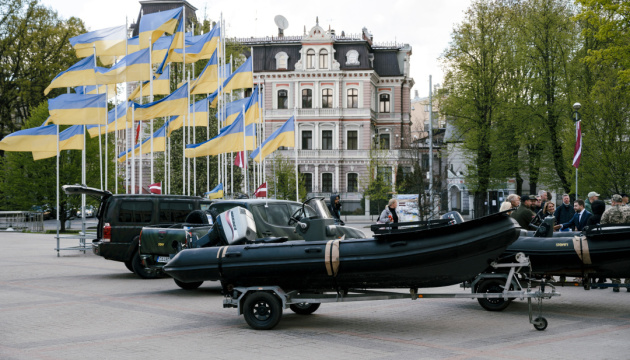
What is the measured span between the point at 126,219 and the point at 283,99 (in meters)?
53.4

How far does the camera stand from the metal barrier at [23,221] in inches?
1840

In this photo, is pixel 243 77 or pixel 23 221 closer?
pixel 243 77

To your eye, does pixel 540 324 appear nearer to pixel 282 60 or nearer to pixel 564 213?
pixel 564 213

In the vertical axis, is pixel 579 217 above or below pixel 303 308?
above

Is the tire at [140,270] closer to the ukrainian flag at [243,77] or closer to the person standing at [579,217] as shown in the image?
the person standing at [579,217]

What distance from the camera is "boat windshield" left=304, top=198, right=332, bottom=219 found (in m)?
11.7

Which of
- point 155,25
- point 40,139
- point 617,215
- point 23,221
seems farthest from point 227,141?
point 23,221

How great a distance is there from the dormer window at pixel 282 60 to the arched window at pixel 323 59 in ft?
10.8

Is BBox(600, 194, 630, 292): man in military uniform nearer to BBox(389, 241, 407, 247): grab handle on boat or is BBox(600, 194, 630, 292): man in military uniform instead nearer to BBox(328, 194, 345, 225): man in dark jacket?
BBox(328, 194, 345, 225): man in dark jacket

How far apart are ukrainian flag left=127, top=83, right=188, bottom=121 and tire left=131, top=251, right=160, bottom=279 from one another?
9875 mm

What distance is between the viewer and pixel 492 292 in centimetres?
1151

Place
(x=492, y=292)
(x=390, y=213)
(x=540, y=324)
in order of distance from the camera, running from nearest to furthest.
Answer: (x=540, y=324), (x=492, y=292), (x=390, y=213)

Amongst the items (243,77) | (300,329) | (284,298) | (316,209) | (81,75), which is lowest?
(300,329)

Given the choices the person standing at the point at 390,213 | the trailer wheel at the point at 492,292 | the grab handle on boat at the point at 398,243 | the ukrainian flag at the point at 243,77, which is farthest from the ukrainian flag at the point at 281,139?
the grab handle on boat at the point at 398,243
